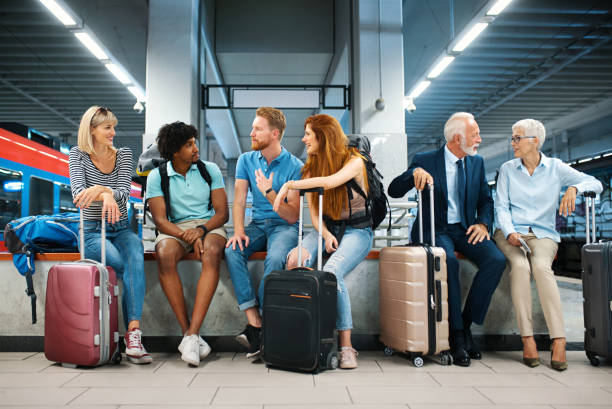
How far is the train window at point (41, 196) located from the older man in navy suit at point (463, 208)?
19.5 ft

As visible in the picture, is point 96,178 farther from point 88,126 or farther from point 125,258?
point 125,258

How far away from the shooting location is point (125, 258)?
274cm

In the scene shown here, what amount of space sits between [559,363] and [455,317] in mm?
595

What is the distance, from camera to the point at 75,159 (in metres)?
2.77

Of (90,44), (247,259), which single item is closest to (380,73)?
(90,44)

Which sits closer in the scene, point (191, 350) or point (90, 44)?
point (191, 350)

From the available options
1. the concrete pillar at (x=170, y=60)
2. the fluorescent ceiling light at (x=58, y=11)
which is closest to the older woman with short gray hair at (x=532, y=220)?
the concrete pillar at (x=170, y=60)

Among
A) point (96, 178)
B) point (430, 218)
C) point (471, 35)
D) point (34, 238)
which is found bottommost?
point (34, 238)

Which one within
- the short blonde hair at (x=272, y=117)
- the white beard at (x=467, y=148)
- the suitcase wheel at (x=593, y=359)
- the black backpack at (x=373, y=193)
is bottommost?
the suitcase wheel at (x=593, y=359)

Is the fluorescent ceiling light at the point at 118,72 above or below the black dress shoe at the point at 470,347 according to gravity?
above

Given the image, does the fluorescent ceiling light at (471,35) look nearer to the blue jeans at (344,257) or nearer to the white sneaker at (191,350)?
the blue jeans at (344,257)

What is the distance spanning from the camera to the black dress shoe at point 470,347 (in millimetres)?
2762

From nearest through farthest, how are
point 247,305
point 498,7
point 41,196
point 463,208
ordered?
1. point 247,305
2. point 463,208
3. point 498,7
4. point 41,196

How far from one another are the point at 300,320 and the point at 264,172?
1086mm
